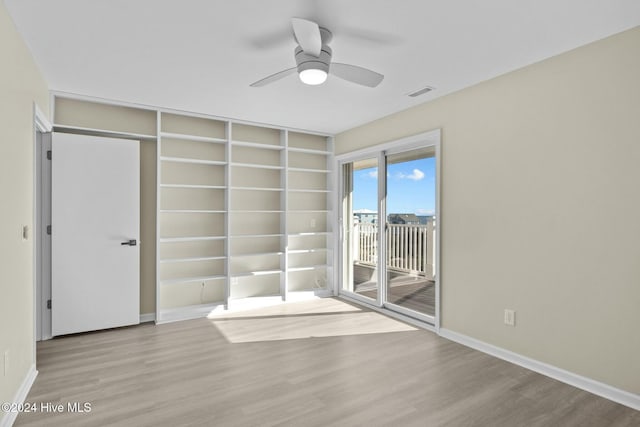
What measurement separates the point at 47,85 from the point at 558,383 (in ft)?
16.5

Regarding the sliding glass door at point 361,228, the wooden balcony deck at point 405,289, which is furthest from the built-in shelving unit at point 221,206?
the wooden balcony deck at point 405,289

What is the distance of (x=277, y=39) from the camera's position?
246 cm

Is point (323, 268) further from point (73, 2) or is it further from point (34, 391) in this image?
point (73, 2)

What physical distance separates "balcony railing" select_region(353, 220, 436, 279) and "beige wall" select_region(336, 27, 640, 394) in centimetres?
32

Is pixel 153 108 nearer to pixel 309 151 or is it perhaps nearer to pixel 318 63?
pixel 309 151

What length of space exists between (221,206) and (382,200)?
211cm

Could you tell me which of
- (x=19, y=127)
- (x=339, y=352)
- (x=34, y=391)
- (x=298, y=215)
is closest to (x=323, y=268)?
(x=298, y=215)

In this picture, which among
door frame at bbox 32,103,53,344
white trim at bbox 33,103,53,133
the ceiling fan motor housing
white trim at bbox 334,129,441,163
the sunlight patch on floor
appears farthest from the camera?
white trim at bbox 334,129,441,163

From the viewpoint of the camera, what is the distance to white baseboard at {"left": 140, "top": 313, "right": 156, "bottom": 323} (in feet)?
13.6

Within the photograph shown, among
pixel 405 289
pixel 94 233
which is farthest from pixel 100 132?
pixel 405 289

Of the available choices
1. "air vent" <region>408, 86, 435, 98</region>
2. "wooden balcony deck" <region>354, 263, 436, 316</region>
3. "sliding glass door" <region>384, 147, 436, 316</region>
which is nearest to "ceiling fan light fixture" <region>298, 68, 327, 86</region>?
"air vent" <region>408, 86, 435, 98</region>

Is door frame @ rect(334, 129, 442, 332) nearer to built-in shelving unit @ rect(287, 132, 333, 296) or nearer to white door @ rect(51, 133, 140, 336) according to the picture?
built-in shelving unit @ rect(287, 132, 333, 296)

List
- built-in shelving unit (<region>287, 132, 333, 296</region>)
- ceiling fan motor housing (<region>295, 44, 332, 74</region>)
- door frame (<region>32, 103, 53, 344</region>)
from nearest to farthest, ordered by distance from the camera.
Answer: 1. ceiling fan motor housing (<region>295, 44, 332, 74</region>)
2. door frame (<region>32, 103, 53, 344</region>)
3. built-in shelving unit (<region>287, 132, 333, 296</region>)

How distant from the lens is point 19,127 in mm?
2398
